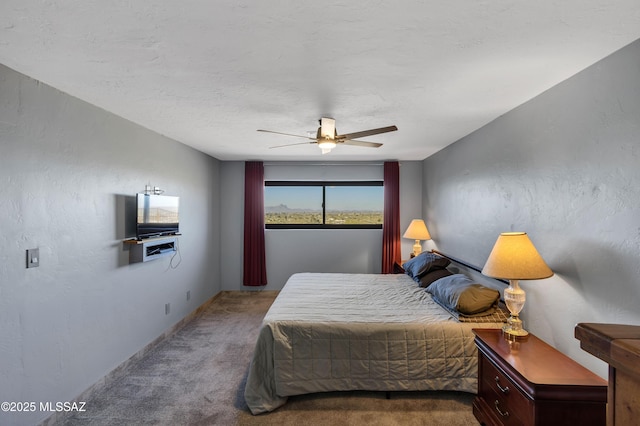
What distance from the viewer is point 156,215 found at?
3156 millimetres

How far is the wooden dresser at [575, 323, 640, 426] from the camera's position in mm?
496

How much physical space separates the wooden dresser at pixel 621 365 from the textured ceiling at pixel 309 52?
51.4 inches

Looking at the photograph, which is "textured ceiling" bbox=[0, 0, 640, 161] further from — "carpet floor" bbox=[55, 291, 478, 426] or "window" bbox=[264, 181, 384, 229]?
"window" bbox=[264, 181, 384, 229]

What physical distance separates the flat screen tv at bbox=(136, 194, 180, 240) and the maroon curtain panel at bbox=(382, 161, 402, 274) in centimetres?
334

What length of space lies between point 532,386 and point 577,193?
1.22 m

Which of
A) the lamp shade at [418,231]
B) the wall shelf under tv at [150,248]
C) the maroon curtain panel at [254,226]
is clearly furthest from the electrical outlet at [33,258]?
the lamp shade at [418,231]

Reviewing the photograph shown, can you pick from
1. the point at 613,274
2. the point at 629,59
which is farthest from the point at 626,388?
the point at 629,59

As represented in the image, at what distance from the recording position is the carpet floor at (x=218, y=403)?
2.15 meters

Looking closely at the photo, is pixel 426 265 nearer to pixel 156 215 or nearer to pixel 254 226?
pixel 254 226

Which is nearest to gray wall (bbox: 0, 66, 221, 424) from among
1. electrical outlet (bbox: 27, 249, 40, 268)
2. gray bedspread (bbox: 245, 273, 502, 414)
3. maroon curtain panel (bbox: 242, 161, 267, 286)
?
electrical outlet (bbox: 27, 249, 40, 268)

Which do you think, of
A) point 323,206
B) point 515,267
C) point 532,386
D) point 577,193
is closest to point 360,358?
point 532,386

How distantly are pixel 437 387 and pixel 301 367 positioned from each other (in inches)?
43.4

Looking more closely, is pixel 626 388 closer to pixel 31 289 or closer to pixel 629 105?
pixel 629 105

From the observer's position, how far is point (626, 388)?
20.5 inches
